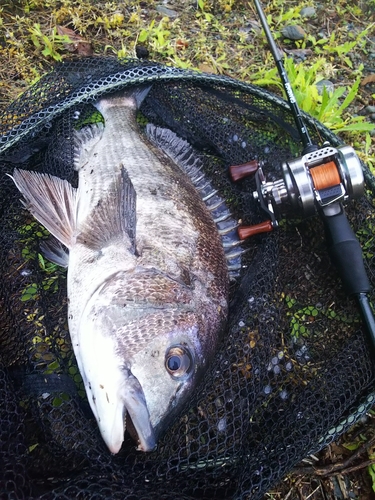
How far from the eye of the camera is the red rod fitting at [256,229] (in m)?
2.87

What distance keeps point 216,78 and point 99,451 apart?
2.72m

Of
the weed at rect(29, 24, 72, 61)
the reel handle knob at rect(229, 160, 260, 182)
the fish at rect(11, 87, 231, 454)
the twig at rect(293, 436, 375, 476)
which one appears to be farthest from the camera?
the weed at rect(29, 24, 72, 61)

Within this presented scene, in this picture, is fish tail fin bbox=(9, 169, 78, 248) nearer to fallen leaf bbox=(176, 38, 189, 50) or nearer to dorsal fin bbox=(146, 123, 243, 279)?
dorsal fin bbox=(146, 123, 243, 279)

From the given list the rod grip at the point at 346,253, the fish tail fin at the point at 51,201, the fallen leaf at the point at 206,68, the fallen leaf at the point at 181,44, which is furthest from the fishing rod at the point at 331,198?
the fallen leaf at the point at 181,44

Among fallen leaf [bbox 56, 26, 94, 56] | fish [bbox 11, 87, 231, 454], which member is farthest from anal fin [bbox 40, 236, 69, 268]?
fallen leaf [bbox 56, 26, 94, 56]

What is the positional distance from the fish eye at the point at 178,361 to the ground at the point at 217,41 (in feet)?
9.08

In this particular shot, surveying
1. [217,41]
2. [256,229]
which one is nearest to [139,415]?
[256,229]

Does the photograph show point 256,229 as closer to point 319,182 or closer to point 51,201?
point 319,182

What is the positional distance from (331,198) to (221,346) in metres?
1.13

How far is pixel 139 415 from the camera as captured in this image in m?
1.93

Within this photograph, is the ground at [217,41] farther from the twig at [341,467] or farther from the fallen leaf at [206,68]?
the twig at [341,467]

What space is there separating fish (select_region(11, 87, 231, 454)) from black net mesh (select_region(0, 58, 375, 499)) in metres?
0.16

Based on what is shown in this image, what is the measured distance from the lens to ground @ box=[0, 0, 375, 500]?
158 inches

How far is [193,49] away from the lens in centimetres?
446
